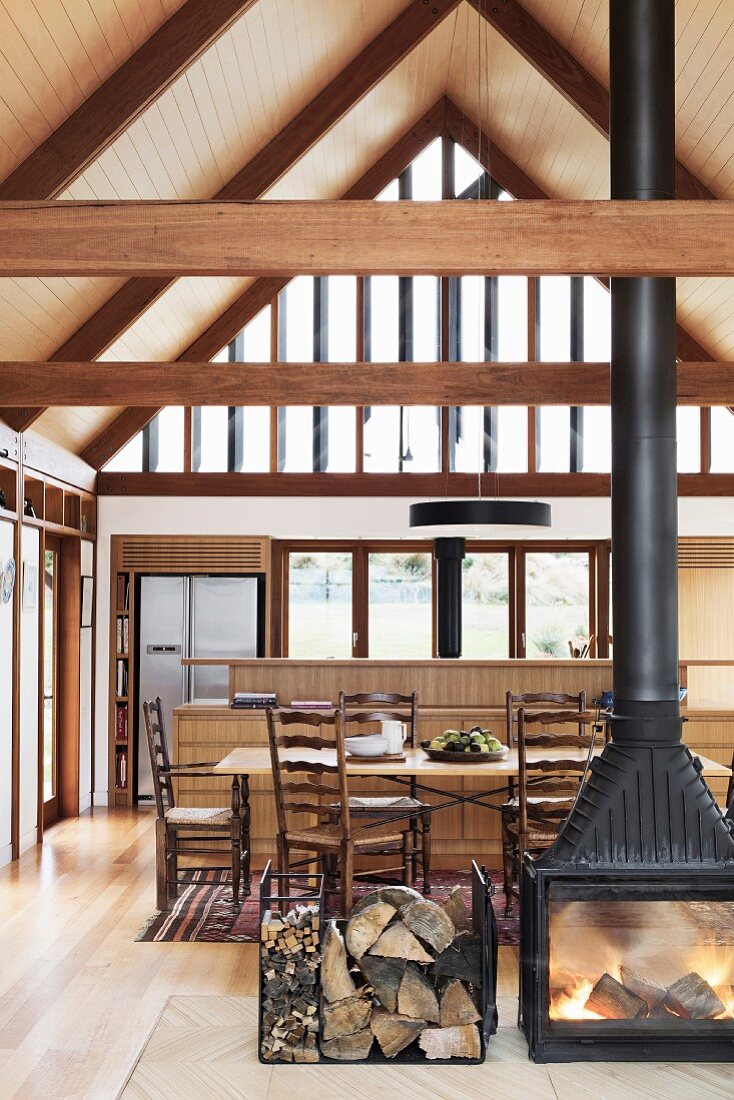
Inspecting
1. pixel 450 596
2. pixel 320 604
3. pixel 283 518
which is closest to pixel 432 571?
pixel 320 604

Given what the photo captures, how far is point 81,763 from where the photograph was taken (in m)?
8.37

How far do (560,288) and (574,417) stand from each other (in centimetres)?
106

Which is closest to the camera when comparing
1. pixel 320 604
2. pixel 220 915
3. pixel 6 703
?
pixel 220 915

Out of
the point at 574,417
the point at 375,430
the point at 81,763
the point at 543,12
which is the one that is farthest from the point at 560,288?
the point at 81,763

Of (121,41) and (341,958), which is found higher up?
(121,41)

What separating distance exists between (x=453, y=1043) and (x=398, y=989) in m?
0.25

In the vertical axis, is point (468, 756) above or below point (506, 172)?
below

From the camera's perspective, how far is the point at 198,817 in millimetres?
5402

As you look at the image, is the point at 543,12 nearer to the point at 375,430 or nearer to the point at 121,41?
the point at 121,41

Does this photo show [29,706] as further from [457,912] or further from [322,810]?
[457,912]

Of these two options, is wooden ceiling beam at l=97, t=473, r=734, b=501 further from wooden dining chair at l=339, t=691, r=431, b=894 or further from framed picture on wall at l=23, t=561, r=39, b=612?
wooden dining chair at l=339, t=691, r=431, b=894

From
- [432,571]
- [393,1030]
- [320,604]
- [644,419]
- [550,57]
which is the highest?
[550,57]

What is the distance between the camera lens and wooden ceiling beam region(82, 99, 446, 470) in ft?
27.8

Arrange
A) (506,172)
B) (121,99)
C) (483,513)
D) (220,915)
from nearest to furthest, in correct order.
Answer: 1. (121,99)
2. (220,915)
3. (483,513)
4. (506,172)
